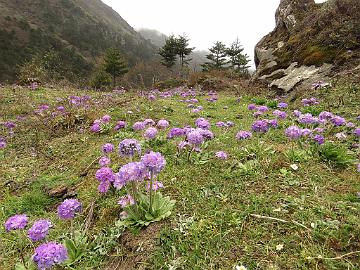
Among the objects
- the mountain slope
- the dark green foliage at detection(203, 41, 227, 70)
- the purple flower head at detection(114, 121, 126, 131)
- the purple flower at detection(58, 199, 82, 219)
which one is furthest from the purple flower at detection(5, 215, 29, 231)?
the mountain slope

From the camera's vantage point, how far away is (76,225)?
3.77 meters

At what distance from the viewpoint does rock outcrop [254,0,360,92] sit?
11.7 m

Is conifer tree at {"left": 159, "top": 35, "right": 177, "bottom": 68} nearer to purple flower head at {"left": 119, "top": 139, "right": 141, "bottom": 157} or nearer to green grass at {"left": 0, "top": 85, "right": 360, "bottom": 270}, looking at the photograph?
green grass at {"left": 0, "top": 85, "right": 360, "bottom": 270}

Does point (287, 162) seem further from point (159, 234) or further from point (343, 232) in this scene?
point (159, 234)

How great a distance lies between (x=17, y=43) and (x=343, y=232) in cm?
11051

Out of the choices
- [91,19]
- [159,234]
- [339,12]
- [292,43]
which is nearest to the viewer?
[159,234]

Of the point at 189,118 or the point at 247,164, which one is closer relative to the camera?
the point at 247,164

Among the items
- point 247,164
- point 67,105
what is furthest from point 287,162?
point 67,105

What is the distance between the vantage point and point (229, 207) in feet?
11.4

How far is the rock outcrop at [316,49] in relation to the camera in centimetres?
1167

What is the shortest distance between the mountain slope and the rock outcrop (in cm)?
8046

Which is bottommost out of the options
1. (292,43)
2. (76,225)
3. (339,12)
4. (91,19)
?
(76,225)

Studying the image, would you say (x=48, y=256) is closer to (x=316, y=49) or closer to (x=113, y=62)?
(x=316, y=49)

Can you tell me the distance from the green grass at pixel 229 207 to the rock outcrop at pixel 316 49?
686cm
